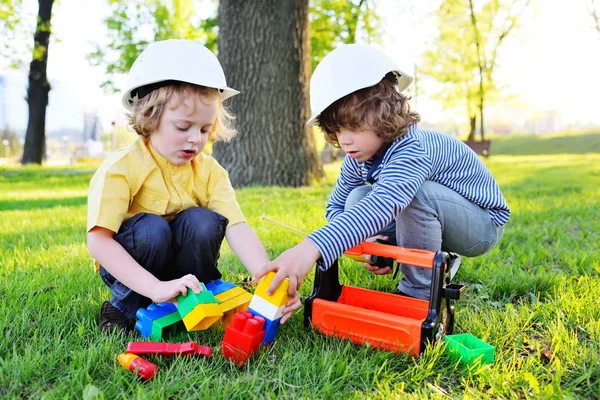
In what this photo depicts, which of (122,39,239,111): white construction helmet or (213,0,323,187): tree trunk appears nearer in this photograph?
(122,39,239,111): white construction helmet

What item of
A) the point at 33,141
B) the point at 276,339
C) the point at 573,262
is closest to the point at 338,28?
the point at 33,141

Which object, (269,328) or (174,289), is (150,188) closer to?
(174,289)

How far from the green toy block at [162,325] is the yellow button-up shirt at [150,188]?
0.36 m

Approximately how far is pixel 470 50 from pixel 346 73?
27528 millimetres

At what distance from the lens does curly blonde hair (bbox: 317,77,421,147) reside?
2006 millimetres

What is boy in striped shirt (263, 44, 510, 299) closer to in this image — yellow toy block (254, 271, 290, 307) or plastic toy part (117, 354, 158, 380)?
yellow toy block (254, 271, 290, 307)

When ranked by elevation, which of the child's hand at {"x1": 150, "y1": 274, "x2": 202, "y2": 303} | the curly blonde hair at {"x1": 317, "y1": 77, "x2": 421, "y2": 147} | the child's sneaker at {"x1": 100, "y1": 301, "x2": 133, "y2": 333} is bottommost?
the child's sneaker at {"x1": 100, "y1": 301, "x2": 133, "y2": 333}

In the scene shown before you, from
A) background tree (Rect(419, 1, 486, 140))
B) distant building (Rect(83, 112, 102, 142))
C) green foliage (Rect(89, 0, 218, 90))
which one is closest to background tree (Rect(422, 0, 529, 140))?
background tree (Rect(419, 1, 486, 140))

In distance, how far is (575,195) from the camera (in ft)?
20.1

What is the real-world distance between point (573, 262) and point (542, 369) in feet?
4.73

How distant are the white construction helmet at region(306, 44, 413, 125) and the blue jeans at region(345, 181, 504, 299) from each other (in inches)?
19.8

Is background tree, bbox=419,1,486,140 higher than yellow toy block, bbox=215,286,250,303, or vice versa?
background tree, bbox=419,1,486,140

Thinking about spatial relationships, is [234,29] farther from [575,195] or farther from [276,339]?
[276,339]

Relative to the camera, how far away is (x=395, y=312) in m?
2.11
